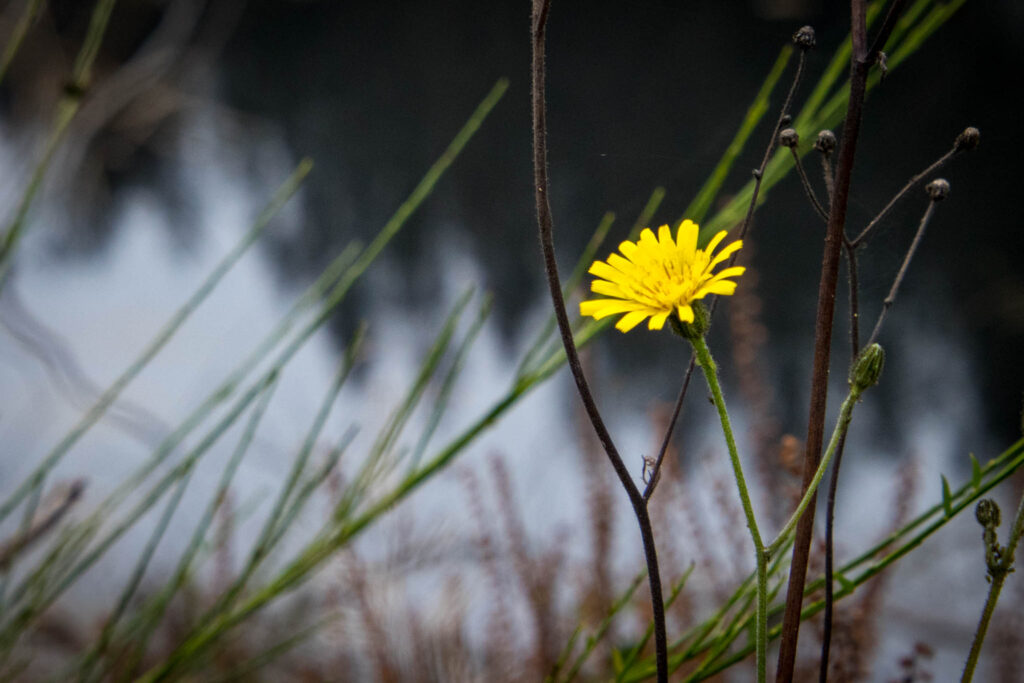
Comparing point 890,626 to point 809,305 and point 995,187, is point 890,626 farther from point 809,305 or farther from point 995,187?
point 995,187

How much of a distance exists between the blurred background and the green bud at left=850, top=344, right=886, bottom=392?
26 millimetres

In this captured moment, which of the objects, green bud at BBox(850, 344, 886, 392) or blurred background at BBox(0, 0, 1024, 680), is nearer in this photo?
green bud at BBox(850, 344, 886, 392)

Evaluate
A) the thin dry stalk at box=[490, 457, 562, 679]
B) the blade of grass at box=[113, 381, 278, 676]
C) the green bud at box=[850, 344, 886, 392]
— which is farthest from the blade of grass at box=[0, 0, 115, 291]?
the thin dry stalk at box=[490, 457, 562, 679]

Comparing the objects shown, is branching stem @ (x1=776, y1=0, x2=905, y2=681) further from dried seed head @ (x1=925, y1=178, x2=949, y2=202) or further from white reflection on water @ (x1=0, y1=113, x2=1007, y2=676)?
white reflection on water @ (x1=0, y1=113, x2=1007, y2=676)

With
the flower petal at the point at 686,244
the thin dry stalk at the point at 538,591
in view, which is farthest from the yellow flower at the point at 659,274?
the thin dry stalk at the point at 538,591

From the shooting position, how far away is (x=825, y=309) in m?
0.10

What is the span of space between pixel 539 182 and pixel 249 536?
1.02 meters

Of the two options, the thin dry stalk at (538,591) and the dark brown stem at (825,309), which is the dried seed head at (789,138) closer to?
the dark brown stem at (825,309)

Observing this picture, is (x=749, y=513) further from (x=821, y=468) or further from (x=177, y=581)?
(x=177, y=581)

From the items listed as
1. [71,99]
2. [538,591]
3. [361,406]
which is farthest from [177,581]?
[361,406]

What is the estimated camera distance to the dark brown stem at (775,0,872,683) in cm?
9

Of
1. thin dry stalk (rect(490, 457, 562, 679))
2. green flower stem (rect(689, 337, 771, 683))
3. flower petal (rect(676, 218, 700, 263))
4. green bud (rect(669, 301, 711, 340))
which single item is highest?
thin dry stalk (rect(490, 457, 562, 679))

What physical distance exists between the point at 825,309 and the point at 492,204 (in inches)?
43.8

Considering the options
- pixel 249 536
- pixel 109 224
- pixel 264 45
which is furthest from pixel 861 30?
pixel 264 45
